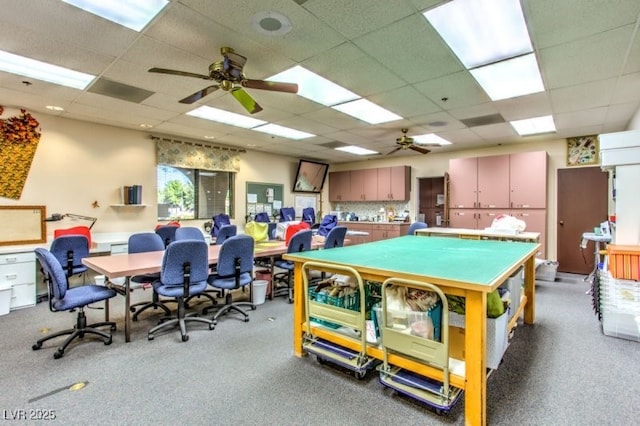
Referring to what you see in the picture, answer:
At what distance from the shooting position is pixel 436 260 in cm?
237

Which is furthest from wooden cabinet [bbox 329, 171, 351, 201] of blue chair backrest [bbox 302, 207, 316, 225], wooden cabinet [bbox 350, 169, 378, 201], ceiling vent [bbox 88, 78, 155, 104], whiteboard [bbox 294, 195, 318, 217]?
ceiling vent [bbox 88, 78, 155, 104]

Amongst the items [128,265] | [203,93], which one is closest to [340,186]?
[203,93]

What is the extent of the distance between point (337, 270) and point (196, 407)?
49.1 inches

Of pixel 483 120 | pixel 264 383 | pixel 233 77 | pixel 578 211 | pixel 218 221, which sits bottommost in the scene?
pixel 264 383

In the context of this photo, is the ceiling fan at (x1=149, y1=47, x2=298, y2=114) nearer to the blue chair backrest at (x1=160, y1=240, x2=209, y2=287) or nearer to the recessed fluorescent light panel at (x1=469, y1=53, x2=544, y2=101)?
the blue chair backrest at (x1=160, y1=240, x2=209, y2=287)

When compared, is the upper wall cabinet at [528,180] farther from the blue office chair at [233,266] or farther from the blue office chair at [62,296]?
the blue office chair at [62,296]

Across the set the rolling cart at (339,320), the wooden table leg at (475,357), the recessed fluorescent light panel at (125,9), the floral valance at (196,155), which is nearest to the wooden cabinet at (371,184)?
the floral valance at (196,155)

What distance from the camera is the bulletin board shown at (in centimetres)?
750

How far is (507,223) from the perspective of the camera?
4922 mm

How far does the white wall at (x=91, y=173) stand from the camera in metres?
4.75

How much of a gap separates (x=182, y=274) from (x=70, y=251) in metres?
1.77

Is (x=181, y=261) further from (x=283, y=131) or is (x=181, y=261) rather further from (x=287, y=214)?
(x=287, y=214)

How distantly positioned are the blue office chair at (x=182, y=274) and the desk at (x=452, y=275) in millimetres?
1058

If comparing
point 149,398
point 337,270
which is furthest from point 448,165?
point 149,398
